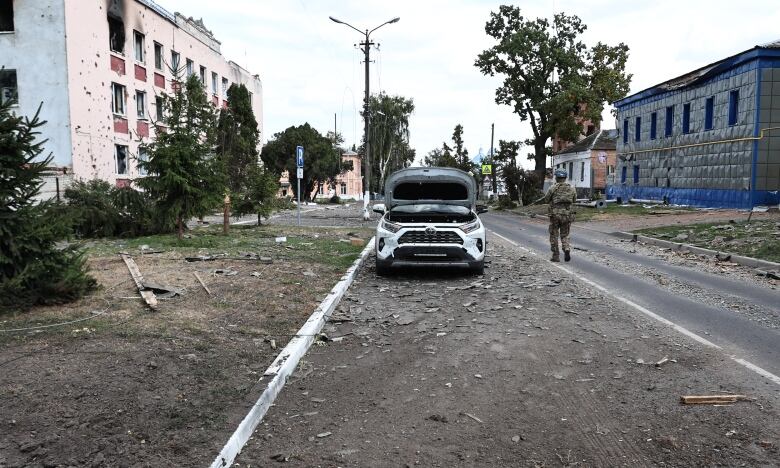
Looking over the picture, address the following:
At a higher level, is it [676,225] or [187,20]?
[187,20]

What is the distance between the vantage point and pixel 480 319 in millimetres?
7562

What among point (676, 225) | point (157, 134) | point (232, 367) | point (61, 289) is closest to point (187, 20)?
point (157, 134)

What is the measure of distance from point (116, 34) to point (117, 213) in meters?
16.8

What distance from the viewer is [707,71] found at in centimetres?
2805

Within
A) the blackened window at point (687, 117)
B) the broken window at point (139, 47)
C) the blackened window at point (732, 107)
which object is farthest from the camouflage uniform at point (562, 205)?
the broken window at point (139, 47)

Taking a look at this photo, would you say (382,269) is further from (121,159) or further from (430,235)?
(121,159)

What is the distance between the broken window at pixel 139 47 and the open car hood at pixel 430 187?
2457 centimetres

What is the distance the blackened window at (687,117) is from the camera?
1195 inches

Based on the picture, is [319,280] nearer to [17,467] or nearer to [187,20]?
[17,467]

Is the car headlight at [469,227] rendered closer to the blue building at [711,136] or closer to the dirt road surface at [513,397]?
the dirt road surface at [513,397]

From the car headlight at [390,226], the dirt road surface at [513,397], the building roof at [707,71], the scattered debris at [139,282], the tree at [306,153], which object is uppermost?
the building roof at [707,71]

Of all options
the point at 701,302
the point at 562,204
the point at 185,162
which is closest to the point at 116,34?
the point at 185,162

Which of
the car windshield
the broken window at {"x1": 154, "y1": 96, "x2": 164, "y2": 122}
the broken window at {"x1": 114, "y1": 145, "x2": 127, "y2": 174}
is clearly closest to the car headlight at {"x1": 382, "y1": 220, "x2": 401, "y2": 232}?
the car windshield

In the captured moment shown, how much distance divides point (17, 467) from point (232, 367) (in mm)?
2147
